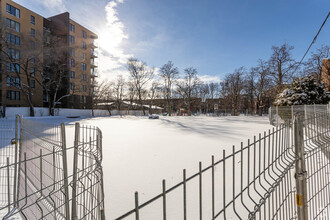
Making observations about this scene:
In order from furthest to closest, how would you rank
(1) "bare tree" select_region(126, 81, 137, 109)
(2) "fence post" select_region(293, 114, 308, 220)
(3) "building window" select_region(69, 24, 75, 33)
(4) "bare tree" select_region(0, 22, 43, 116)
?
(1) "bare tree" select_region(126, 81, 137, 109) < (3) "building window" select_region(69, 24, 75, 33) < (4) "bare tree" select_region(0, 22, 43, 116) < (2) "fence post" select_region(293, 114, 308, 220)

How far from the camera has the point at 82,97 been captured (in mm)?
38062

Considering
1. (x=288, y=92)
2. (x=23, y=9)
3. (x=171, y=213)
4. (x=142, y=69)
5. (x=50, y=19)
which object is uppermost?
(x=50, y=19)

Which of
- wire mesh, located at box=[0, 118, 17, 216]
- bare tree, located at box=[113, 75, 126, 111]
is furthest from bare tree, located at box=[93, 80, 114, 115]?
wire mesh, located at box=[0, 118, 17, 216]

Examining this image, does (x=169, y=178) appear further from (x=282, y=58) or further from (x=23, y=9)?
(x=23, y=9)

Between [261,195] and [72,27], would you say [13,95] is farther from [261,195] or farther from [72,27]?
[261,195]

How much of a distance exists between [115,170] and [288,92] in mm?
15230

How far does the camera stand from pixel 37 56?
23.5 metres

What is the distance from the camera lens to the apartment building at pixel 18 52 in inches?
900

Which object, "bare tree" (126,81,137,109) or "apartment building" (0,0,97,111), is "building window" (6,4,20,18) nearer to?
"apartment building" (0,0,97,111)

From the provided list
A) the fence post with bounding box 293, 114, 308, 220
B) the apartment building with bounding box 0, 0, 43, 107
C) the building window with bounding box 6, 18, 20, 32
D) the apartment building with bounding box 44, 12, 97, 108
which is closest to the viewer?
the fence post with bounding box 293, 114, 308, 220

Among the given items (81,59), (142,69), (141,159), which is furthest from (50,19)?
(141,159)

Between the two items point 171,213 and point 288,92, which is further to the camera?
point 288,92

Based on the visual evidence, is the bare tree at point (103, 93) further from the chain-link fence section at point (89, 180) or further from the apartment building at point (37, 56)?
the chain-link fence section at point (89, 180)

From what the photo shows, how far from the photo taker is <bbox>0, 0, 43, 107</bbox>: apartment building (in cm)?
2285
